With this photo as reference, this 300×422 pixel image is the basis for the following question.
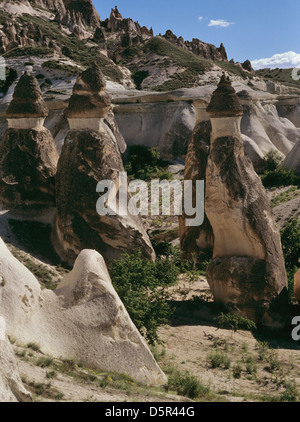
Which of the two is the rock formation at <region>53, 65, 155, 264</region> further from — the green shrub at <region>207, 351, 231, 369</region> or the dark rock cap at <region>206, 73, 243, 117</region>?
the green shrub at <region>207, 351, 231, 369</region>

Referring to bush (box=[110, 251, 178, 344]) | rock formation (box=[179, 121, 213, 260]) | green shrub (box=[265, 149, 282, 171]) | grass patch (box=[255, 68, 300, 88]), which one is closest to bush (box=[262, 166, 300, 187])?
green shrub (box=[265, 149, 282, 171])

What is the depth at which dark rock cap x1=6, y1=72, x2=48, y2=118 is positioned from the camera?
13539 millimetres

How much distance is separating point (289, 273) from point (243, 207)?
2927 millimetres

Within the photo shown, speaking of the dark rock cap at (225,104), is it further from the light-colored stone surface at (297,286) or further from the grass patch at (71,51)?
the grass patch at (71,51)

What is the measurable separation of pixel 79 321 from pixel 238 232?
5204 mm

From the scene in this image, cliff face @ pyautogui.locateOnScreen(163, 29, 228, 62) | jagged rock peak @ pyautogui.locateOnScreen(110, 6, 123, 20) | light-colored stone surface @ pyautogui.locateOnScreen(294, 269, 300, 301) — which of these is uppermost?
jagged rock peak @ pyautogui.locateOnScreen(110, 6, 123, 20)

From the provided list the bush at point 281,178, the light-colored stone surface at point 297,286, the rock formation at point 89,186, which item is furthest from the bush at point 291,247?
the bush at point 281,178

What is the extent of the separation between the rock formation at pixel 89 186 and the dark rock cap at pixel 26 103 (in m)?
1.46

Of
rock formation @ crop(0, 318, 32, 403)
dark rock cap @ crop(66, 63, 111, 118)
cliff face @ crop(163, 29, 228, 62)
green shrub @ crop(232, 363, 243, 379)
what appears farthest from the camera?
cliff face @ crop(163, 29, 228, 62)

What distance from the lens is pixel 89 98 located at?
491 inches

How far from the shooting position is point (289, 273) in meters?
13.2

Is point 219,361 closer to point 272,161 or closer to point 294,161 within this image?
point 294,161

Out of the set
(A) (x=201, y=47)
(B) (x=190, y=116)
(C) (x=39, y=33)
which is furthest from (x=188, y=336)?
(A) (x=201, y=47)

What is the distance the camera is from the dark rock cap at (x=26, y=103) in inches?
533
